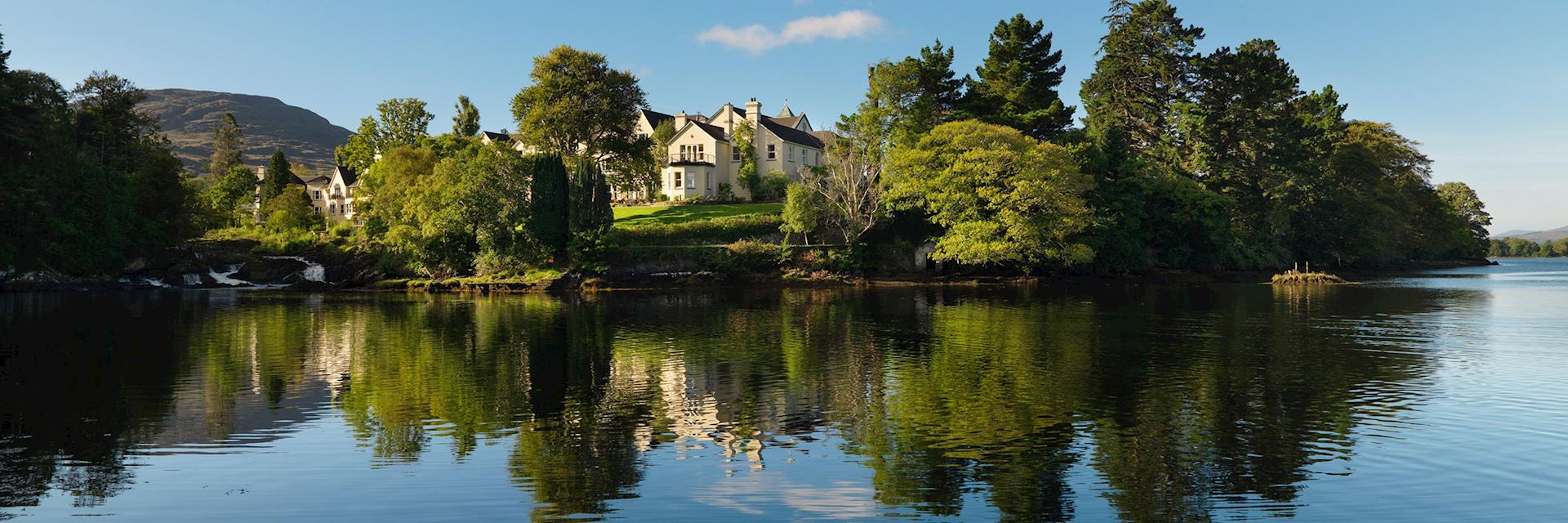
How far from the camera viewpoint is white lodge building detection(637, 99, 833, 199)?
90.4 meters

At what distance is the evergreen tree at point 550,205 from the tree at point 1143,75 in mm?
46018

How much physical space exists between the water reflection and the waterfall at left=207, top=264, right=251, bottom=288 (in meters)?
36.6

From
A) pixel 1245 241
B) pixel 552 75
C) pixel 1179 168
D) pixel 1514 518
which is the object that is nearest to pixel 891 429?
pixel 1514 518

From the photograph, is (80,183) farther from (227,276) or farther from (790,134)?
(790,134)

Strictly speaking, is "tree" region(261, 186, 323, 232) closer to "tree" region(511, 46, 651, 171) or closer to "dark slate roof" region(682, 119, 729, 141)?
"tree" region(511, 46, 651, 171)

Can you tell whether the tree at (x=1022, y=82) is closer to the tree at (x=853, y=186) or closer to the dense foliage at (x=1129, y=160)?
the dense foliage at (x=1129, y=160)

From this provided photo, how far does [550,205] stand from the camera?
66125 millimetres

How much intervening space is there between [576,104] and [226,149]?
323ft

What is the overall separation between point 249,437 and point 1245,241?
86.1 metres

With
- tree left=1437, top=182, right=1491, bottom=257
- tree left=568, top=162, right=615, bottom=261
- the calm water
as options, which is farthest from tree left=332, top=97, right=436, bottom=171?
tree left=1437, top=182, right=1491, bottom=257

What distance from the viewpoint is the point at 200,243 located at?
77.9 m

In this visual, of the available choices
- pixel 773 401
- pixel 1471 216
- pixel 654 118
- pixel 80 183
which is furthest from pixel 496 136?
pixel 1471 216

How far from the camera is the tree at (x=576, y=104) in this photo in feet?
250

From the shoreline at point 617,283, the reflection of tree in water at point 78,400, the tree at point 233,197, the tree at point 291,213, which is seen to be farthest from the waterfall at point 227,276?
the reflection of tree in water at point 78,400
